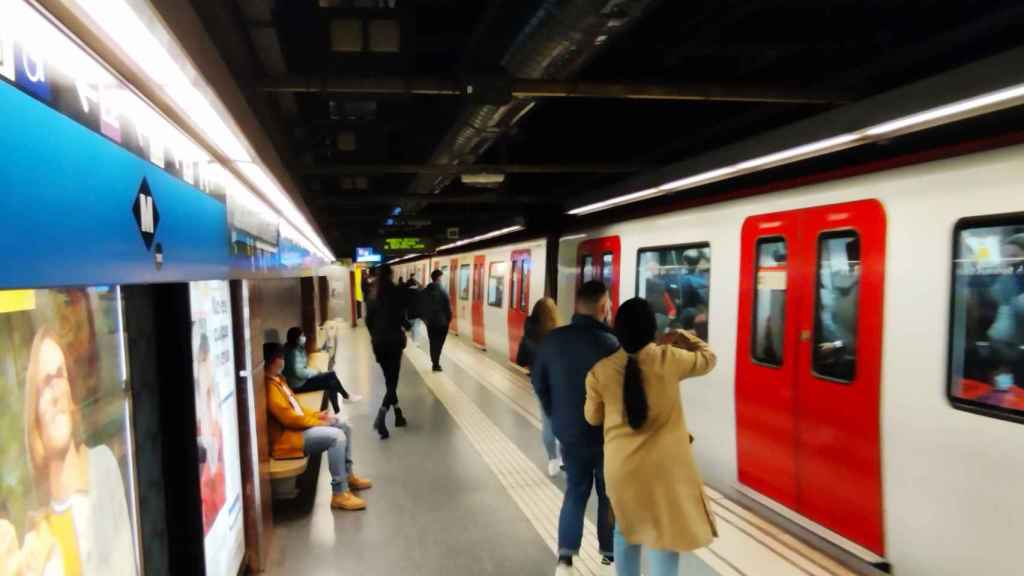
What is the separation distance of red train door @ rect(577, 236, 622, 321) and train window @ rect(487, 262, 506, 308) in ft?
11.5

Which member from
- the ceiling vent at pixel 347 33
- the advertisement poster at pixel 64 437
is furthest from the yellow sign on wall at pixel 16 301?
the ceiling vent at pixel 347 33

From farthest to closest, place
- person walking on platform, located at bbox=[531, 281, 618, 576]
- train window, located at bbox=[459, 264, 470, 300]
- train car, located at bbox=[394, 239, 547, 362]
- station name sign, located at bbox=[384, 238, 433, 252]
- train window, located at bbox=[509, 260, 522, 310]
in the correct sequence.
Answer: station name sign, located at bbox=[384, 238, 433, 252], train window, located at bbox=[459, 264, 470, 300], train window, located at bbox=[509, 260, 522, 310], train car, located at bbox=[394, 239, 547, 362], person walking on platform, located at bbox=[531, 281, 618, 576]

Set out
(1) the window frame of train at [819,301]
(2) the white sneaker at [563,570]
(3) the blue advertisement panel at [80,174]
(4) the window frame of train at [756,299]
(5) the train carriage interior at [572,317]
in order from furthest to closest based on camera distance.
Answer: (4) the window frame of train at [756,299] → (1) the window frame of train at [819,301] → (2) the white sneaker at [563,570] → (5) the train carriage interior at [572,317] → (3) the blue advertisement panel at [80,174]

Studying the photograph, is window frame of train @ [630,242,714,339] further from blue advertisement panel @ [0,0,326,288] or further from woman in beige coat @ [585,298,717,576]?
blue advertisement panel @ [0,0,326,288]

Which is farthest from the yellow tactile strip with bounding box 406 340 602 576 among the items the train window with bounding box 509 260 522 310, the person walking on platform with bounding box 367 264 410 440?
the train window with bounding box 509 260 522 310

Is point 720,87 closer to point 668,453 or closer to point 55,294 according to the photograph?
point 668,453

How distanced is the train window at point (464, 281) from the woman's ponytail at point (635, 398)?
11.0m

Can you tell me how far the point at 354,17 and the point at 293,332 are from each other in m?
2.77

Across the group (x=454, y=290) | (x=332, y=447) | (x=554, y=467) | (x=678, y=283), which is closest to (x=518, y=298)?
(x=678, y=283)

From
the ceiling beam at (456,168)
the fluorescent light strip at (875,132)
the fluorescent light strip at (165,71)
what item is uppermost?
the ceiling beam at (456,168)

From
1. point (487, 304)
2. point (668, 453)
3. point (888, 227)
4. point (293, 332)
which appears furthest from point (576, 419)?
point (487, 304)

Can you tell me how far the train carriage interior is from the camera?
4.59 feet

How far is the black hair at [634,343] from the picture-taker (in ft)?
7.43

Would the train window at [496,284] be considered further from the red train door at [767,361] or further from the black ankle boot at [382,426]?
the red train door at [767,361]
